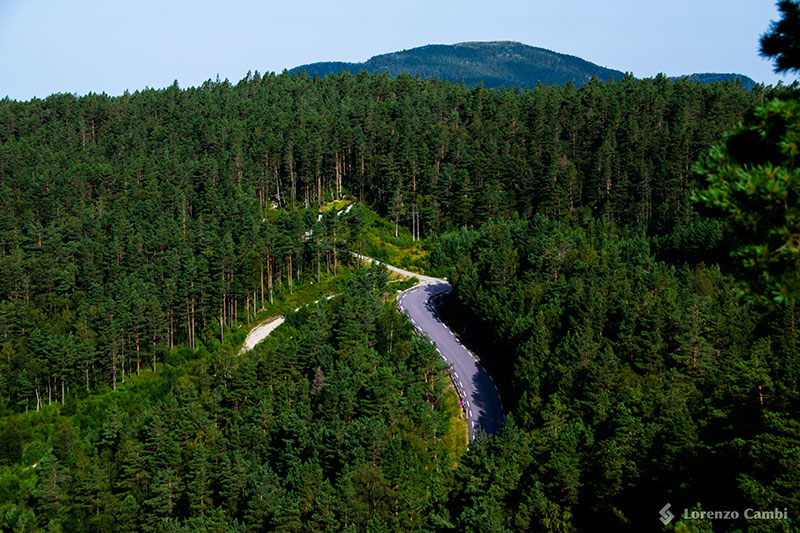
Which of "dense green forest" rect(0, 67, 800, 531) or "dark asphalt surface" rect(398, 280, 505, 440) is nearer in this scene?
"dense green forest" rect(0, 67, 800, 531)

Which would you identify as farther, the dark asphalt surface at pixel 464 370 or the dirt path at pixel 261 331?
the dirt path at pixel 261 331

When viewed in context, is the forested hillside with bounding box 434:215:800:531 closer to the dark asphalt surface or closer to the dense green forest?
the dense green forest

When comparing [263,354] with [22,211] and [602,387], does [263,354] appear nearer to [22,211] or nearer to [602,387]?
[602,387]

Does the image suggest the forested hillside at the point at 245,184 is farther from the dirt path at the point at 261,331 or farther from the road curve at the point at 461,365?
the road curve at the point at 461,365

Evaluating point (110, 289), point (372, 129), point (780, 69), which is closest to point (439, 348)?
point (110, 289)

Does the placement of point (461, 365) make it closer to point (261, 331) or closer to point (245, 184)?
point (261, 331)

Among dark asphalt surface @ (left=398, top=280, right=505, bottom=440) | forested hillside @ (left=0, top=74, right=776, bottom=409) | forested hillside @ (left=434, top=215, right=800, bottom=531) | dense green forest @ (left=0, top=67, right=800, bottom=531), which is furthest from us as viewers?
forested hillside @ (left=0, top=74, right=776, bottom=409)

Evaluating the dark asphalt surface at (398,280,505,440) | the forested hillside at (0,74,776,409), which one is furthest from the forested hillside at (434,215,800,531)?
the forested hillside at (0,74,776,409)

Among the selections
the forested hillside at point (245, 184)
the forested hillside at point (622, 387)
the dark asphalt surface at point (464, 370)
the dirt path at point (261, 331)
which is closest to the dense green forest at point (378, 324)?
the forested hillside at point (622, 387)

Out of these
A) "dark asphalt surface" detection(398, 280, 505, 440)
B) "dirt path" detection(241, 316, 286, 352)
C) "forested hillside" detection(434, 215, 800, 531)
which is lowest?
"dirt path" detection(241, 316, 286, 352)
